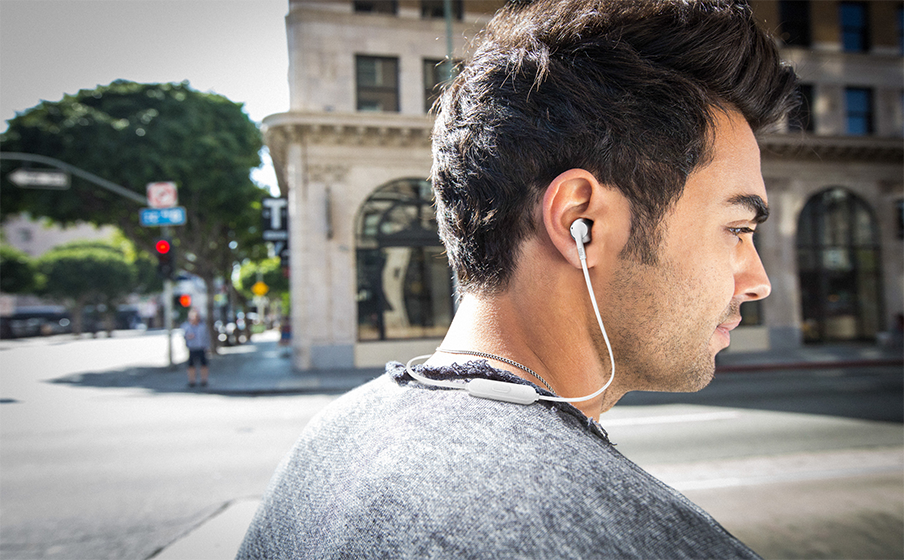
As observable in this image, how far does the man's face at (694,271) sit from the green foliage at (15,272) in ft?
137

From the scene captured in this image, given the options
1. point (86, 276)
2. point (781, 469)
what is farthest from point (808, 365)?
point (86, 276)

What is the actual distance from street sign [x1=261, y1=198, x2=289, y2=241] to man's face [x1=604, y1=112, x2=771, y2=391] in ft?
52.4

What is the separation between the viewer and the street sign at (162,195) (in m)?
14.6

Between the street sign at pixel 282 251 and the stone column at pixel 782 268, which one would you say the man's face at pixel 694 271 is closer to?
the street sign at pixel 282 251

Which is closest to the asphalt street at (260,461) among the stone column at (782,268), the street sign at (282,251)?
the street sign at (282,251)

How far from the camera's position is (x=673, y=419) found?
8016mm

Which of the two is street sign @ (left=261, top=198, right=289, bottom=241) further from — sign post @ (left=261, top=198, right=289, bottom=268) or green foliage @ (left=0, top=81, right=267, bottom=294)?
green foliage @ (left=0, top=81, right=267, bottom=294)

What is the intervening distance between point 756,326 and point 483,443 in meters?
20.2

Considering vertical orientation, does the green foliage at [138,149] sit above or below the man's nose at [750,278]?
above

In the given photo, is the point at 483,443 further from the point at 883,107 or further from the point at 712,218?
the point at 883,107

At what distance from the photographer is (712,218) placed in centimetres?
89

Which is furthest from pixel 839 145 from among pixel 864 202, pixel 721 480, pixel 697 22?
pixel 697 22

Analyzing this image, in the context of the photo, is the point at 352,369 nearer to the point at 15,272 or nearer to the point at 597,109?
the point at 597,109

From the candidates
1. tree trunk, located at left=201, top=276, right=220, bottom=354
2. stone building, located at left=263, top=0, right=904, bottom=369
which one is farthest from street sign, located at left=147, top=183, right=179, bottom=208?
tree trunk, located at left=201, top=276, right=220, bottom=354
